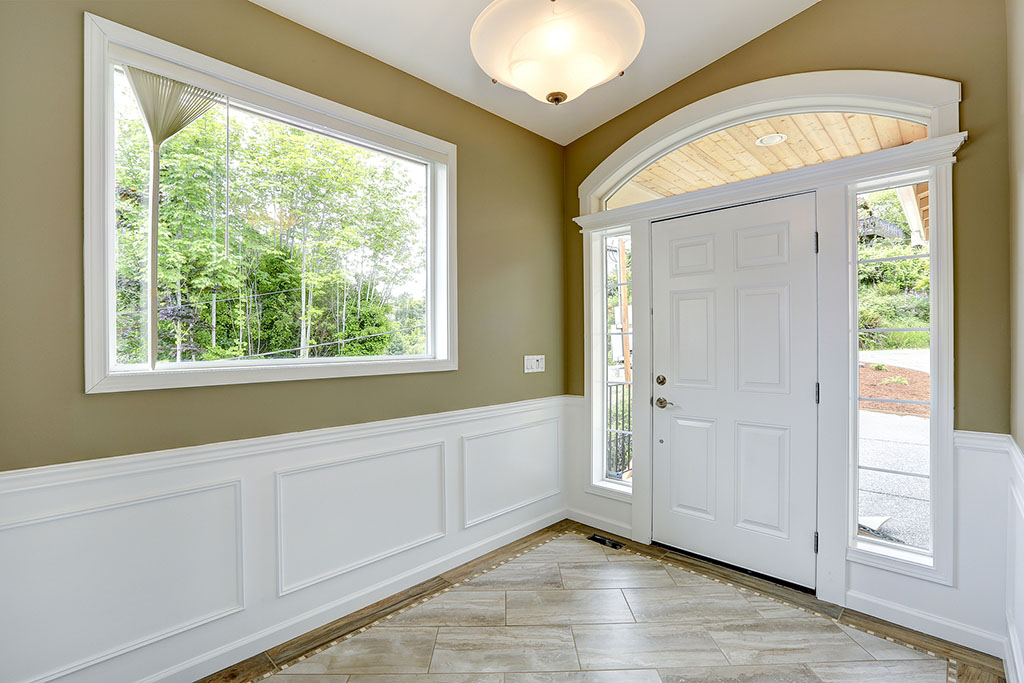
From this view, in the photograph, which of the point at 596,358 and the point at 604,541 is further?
the point at 596,358

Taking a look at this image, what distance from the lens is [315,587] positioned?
7.29ft

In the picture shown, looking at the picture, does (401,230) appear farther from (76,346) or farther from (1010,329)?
(1010,329)

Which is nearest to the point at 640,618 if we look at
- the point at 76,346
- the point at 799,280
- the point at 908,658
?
the point at 908,658

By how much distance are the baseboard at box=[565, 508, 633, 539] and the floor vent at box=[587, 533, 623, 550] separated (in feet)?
0.34

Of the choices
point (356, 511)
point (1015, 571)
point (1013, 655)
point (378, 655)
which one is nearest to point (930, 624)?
point (1013, 655)

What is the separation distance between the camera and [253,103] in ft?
6.81

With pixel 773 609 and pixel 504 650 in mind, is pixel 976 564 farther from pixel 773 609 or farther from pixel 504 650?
pixel 504 650

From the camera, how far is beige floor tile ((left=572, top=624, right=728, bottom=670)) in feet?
6.44

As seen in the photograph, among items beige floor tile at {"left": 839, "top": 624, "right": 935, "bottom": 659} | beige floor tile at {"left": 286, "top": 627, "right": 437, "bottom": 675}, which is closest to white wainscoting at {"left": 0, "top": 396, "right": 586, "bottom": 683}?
beige floor tile at {"left": 286, "top": 627, "right": 437, "bottom": 675}

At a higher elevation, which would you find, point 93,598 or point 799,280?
point 799,280

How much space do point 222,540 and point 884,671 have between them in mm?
2654

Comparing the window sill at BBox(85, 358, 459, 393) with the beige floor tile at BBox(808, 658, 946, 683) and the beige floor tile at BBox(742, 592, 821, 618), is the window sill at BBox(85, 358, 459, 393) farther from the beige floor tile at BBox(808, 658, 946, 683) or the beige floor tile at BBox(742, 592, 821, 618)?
the beige floor tile at BBox(808, 658, 946, 683)

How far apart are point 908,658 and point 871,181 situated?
2.06 meters

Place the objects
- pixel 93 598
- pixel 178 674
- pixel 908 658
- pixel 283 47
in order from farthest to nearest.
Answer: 1. pixel 283 47
2. pixel 908 658
3. pixel 178 674
4. pixel 93 598
